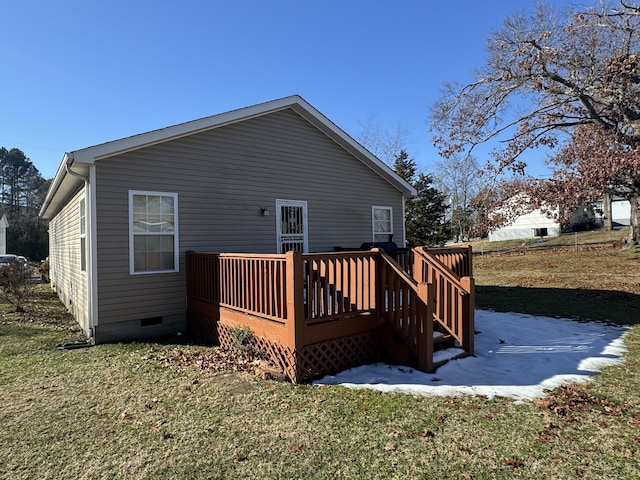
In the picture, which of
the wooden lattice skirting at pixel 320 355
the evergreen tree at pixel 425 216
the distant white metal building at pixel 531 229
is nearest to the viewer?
the wooden lattice skirting at pixel 320 355

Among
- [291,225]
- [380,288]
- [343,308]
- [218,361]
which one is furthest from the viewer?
[291,225]

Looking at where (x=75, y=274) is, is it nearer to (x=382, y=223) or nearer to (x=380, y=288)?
(x=380, y=288)

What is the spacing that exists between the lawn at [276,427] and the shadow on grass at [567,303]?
309 centimetres

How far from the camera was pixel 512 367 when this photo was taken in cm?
505

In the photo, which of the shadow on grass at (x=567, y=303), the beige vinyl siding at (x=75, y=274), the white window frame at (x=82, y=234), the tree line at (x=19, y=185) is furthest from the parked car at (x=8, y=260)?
the tree line at (x=19, y=185)

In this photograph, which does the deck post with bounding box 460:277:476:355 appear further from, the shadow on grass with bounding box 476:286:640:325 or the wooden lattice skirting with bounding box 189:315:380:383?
the shadow on grass with bounding box 476:286:640:325

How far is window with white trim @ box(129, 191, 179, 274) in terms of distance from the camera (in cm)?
688

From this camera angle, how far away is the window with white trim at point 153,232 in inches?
271

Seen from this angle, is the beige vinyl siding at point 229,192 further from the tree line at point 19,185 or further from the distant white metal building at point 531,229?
the tree line at point 19,185

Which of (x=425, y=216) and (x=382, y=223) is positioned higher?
(x=425, y=216)

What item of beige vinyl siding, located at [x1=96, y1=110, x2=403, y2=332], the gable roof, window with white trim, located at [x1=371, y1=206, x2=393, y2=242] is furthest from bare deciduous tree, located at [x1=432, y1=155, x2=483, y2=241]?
beige vinyl siding, located at [x1=96, y1=110, x2=403, y2=332]

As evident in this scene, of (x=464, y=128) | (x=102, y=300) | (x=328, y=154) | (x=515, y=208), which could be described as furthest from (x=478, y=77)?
(x=102, y=300)

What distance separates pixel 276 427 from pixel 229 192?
5498 mm

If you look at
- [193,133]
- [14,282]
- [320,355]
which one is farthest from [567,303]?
[14,282]
